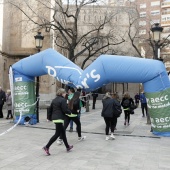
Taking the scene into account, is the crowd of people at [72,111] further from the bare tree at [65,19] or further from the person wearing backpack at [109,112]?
the bare tree at [65,19]

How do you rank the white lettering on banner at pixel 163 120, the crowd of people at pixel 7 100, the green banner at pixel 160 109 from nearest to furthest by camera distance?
the green banner at pixel 160 109, the white lettering on banner at pixel 163 120, the crowd of people at pixel 7 100

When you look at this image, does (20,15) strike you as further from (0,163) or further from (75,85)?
(0,163)

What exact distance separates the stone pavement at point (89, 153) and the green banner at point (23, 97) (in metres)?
2.23

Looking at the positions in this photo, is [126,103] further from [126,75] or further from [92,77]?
[92,77]

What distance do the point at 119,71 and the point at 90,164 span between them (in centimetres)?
461

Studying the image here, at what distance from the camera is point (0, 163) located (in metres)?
7.02

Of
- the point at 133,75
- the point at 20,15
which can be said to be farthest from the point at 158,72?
the point at 20,15

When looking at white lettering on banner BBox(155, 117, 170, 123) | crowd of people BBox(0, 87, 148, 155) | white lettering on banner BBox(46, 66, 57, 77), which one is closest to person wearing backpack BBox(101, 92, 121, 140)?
crowd of people BBox(0, 87, 148, 155)

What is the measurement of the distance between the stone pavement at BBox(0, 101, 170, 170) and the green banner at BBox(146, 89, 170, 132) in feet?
1.65

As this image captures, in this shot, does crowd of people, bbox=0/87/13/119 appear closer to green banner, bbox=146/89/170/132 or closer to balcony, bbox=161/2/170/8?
green banner, bbox=146/89/170/132

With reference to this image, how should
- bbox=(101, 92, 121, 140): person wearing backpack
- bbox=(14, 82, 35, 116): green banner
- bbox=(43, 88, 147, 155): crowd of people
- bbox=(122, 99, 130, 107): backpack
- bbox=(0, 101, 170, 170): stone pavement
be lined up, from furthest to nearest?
bbox=(122, 99, 130, 107): backpack
bbox=(14, 82, 35, 116): green banner
bbox=(101, 92, 121, 140): person wearing backpack
bbox=(43, 88, 147, 155): crowd of people
bbox=(0, 101, 170, 170): stone pavement

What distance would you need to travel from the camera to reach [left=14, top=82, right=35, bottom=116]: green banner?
546 inches

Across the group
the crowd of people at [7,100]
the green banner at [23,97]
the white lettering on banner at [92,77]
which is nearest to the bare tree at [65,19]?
the crowd of people at [7,100]

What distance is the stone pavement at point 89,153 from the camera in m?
7.00
